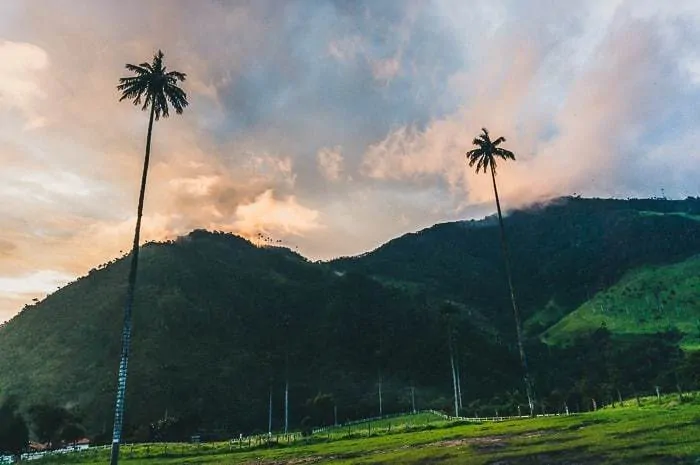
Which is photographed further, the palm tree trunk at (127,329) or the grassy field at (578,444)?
the palm tree trunk at (127,329)

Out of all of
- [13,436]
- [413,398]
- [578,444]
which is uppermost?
[413,398]

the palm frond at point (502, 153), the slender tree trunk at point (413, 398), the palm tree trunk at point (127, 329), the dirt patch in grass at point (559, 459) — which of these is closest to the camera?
the dirt patch in grass at point (559, 459)

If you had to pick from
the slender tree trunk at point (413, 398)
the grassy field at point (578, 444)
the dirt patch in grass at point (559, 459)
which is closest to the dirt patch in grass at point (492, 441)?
the grassy field at point (578, 444)

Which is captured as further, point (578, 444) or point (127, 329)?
point (127, 329)

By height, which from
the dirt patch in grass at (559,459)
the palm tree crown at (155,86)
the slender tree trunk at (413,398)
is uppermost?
the palm tree crown at (155,86)

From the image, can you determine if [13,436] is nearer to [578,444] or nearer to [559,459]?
[578,444]

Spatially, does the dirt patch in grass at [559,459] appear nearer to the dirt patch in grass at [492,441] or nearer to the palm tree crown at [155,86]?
the dirt patch in grass at [492,441]

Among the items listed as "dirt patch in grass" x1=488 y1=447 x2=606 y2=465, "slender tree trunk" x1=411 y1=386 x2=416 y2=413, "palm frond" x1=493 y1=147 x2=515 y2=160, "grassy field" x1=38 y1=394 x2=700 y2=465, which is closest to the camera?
"grassy field" x1=38 y1=394 x2=700 y2=465

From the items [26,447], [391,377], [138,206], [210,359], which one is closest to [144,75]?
[138,206]

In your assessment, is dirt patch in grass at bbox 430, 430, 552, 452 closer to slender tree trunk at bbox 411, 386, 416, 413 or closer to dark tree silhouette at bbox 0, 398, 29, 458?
dark tree silhouette at bbox 0, 398, 29, 458

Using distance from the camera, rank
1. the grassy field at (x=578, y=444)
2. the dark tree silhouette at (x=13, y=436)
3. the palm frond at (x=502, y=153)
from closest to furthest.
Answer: the grassy field at (x=578, y=444)
the palm frond at (x=502, y=153)
the dark tree silhouette at (x=13, y=436)

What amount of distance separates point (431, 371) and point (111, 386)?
107337mm

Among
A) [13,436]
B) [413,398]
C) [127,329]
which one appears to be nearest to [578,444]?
[127,329]

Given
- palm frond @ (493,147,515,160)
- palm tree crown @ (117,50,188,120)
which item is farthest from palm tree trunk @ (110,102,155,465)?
palm frond @ (493,147,515,160)
